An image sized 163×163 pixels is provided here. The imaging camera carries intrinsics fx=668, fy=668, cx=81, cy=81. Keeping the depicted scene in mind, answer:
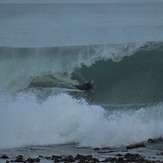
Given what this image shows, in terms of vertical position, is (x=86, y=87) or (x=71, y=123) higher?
(x=86, y=87)

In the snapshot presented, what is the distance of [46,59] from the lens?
1047 inches

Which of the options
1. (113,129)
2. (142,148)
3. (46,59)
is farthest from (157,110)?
(46,59)

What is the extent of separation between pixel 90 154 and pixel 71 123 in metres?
3.20

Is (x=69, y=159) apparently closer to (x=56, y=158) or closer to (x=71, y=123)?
(x=56, y=158)

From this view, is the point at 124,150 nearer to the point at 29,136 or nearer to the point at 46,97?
the point at 29,136

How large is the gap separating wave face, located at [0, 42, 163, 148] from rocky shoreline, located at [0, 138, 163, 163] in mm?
840

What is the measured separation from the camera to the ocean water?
1904 centimetres

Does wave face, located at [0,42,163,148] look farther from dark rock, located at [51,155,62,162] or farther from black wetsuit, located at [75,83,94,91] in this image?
dark rock, located at [51,155,62,162]

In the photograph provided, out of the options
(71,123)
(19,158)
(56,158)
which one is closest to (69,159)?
(56,158)

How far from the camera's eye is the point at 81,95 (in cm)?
2216

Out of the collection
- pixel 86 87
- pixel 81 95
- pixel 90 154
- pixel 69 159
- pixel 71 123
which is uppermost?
pixel 86 87

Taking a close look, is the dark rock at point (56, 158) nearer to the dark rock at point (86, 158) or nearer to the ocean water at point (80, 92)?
the dark rock at point (86, 158)

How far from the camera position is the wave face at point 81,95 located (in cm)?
1902

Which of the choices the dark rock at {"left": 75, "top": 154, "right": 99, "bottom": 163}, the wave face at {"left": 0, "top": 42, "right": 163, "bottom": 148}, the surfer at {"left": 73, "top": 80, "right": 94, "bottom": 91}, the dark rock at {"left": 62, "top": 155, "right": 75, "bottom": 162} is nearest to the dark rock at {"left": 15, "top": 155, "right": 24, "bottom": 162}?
the dark rock at {"left": 62, "top": 155, "right": 75, "bottom": 162}
